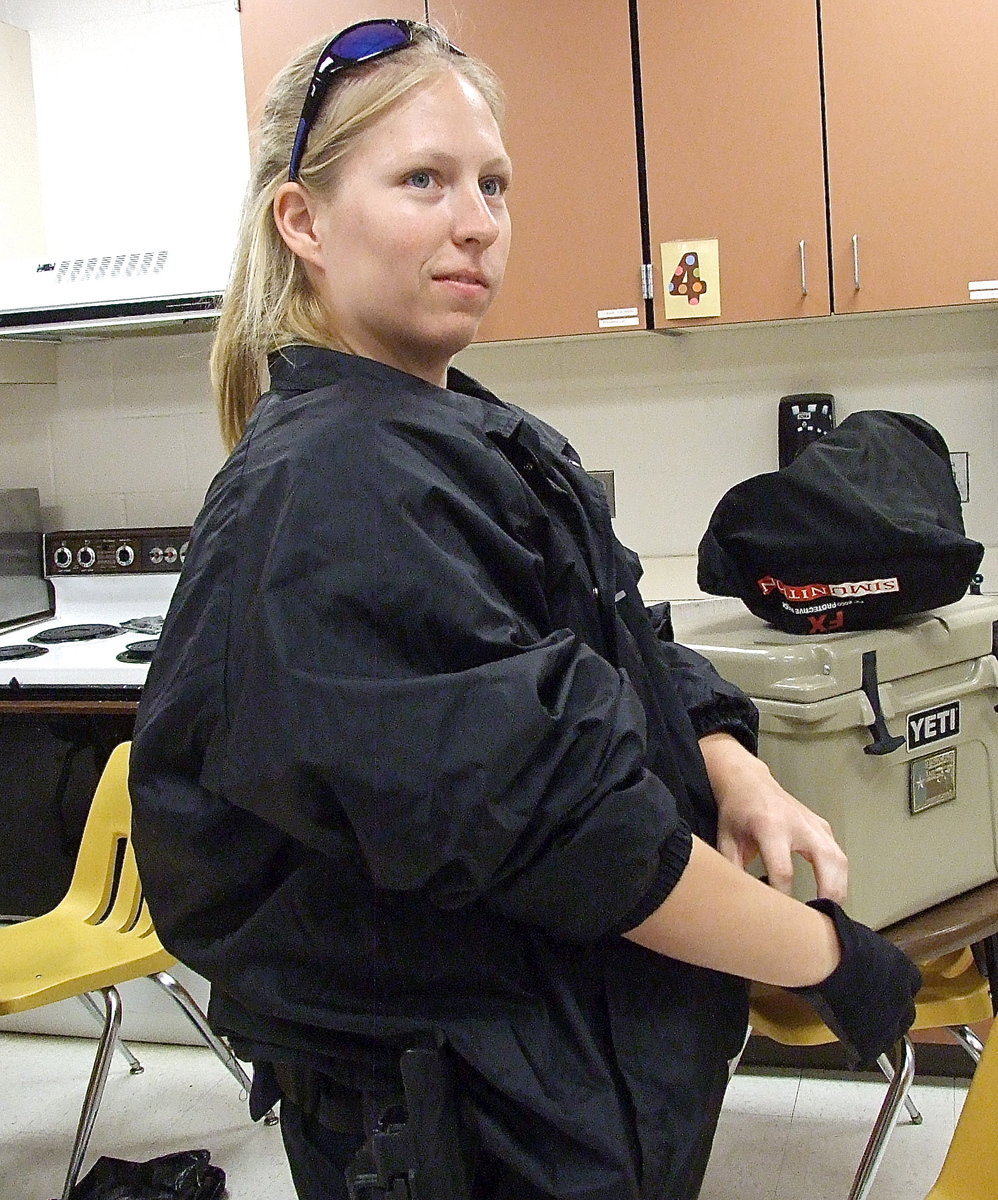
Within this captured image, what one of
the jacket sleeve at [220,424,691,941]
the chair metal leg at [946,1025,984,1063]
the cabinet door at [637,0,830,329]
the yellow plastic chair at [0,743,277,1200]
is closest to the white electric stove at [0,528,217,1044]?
the yellow plastic chair at [0,743,277,1200]

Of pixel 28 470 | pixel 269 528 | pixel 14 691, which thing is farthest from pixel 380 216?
pixel 28 470

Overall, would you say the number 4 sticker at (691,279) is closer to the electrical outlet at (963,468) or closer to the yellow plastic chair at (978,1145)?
the electrical outlet at (963,468)

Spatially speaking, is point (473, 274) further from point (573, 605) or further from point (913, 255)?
point (913, 255)

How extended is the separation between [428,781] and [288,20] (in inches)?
92.8

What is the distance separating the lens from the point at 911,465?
5.16 feet

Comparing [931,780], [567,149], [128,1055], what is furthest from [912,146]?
[128,1055]

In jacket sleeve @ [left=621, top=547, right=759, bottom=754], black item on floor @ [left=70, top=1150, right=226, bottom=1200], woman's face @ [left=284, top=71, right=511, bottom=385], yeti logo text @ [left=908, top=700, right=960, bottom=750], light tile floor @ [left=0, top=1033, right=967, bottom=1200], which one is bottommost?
light tile floor @ [left=0, top=1033, right=967, bottom=1200]

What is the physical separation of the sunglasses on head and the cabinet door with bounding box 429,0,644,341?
1.63 m

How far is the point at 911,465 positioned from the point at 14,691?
1.88 metres

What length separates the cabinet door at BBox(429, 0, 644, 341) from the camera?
2572mm

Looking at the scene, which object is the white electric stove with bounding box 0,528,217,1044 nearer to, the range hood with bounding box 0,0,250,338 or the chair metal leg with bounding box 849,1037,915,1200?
the range hood with bounding box 0,0,250,338

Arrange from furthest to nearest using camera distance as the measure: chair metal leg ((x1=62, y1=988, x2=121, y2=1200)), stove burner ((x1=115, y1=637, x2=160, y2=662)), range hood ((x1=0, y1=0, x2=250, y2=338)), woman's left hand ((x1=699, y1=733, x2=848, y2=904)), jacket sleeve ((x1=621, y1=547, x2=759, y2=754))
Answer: range hood ((x1=0, y1=0, x2=250, y2=338)), stove burner ((x1=115, y1=637, x2=160, y2=662)), chair metal leg ((x1=62, y1=988, x2=121, y2=1200)), jacket sleeve ((x1=621, y1=547, x2=759, y2=754)), woman's left hand ((x1=699, y1=733, x2=848, y2=904))

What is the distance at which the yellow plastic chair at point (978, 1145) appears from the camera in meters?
1.25

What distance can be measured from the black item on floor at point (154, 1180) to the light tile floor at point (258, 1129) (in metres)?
0.06
